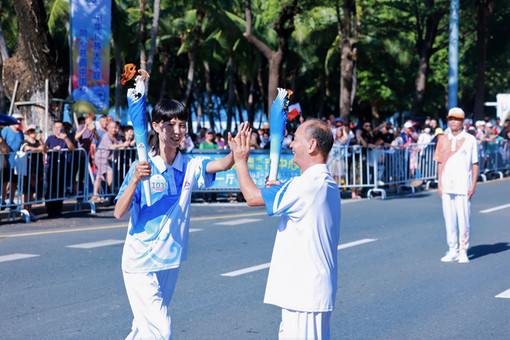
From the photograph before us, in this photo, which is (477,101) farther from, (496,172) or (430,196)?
(430,196)

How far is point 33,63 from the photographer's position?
17438 millimetres

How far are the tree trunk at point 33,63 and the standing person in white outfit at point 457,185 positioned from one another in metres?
10.6

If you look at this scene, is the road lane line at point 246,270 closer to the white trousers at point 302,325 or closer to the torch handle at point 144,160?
the torch handle at point 144,160

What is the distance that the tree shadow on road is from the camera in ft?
33.4

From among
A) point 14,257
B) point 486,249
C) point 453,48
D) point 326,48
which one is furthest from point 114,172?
point 326,48

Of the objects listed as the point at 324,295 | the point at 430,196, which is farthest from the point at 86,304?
the point at 430,196

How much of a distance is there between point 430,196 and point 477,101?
15.5 meters

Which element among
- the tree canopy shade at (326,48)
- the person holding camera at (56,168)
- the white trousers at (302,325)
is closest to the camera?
the white trousers at (302,325)

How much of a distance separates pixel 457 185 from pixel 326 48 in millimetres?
40202

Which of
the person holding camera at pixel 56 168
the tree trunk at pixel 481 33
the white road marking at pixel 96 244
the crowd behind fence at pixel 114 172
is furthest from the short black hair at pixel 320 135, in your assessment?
the tree trunk at pixel 481 33

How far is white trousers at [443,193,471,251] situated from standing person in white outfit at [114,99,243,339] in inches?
231

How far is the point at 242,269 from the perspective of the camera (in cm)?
880

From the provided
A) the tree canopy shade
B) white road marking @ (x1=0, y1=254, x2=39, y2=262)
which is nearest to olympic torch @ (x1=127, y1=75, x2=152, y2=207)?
white road marking @ (x1=0, y1=254, x2=39, y2=262)

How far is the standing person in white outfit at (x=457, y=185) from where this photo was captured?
9.58m
